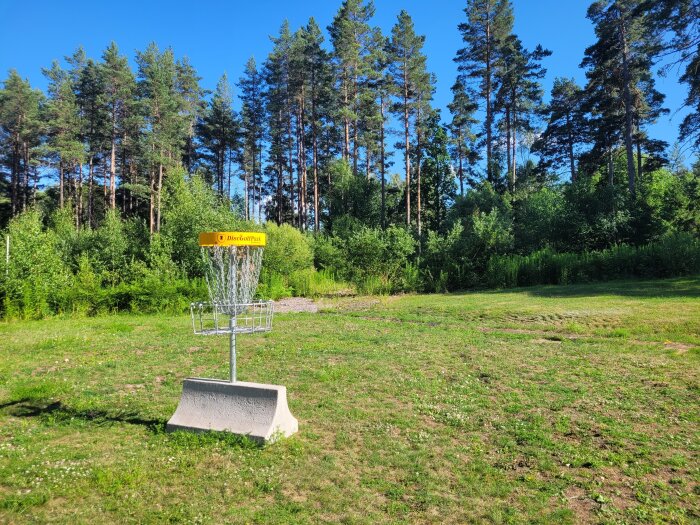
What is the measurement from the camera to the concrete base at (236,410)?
4.13m

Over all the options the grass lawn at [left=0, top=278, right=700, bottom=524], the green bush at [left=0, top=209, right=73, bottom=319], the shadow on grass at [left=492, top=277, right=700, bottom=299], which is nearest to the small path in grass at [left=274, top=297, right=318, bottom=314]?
the grass lawn at [left=0, top=278, right=700, bottom=524]

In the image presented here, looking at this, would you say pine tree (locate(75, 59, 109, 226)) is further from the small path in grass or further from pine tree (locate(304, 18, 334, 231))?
the small path in grass

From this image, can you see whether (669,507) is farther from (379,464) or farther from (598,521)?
(379,464)

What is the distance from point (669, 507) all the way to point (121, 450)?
4.34m

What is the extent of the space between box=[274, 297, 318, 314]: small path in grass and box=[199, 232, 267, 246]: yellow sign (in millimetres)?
10098

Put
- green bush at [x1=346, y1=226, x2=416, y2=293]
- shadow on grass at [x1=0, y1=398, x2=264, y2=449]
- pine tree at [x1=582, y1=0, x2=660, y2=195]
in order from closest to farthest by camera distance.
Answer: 1. shadow on grass at [x1=0, y1=398, x2=264, y2=449]
2. green bush at [x1=346, y1=226, x2=416, y2=293]
3. pine tree at [x1=582, y1=0, x2=660, y2=195]

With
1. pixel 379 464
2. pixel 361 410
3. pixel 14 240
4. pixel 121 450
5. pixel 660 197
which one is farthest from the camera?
pixel 660 197

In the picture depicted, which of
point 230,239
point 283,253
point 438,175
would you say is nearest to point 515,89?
point 438,175

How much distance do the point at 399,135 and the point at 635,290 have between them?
2271 centimetres

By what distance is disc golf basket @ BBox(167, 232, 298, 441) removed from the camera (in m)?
4.18

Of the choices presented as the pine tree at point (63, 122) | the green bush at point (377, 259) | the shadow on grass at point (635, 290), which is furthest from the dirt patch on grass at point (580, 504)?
the pine tree at point (63, 122)

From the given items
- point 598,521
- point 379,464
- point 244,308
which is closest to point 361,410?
point 379,464

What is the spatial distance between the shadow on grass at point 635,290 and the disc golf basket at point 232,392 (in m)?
12.7

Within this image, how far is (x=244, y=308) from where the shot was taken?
14.3ft
